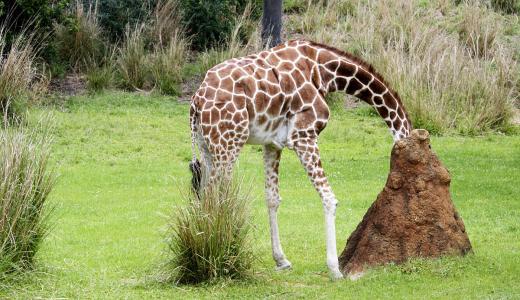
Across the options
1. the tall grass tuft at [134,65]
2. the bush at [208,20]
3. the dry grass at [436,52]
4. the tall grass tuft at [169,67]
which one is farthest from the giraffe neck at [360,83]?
the bush at [208,20]

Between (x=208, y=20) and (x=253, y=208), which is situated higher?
(x=208, y=20)

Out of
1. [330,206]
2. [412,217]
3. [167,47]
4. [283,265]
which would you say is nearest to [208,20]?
[167,47]

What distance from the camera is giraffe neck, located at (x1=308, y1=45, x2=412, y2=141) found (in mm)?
9680

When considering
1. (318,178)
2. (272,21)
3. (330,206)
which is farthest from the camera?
(272,21)

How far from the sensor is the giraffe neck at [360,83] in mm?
9680

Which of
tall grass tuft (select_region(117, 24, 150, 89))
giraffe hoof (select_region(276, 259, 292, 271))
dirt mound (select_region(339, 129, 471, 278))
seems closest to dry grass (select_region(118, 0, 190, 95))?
tall grass tuft (select_region(117, 24, 150, 89))

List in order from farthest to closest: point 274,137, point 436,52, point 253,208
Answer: point 436,52 → point 253,208 → point 274,137

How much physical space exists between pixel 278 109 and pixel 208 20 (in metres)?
11.7

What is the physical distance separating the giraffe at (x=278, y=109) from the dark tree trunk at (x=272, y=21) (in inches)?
406

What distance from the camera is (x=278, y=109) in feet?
30.7

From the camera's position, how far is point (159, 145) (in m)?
15.9

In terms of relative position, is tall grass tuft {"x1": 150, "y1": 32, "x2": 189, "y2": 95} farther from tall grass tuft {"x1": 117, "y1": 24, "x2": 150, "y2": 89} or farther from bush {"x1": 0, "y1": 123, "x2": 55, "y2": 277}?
bush {"x1": 0, "y1": 123, "x2": 55, "y2": 277}

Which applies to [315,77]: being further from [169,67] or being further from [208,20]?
[208,20]

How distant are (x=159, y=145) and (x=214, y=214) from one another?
7.30 meters
